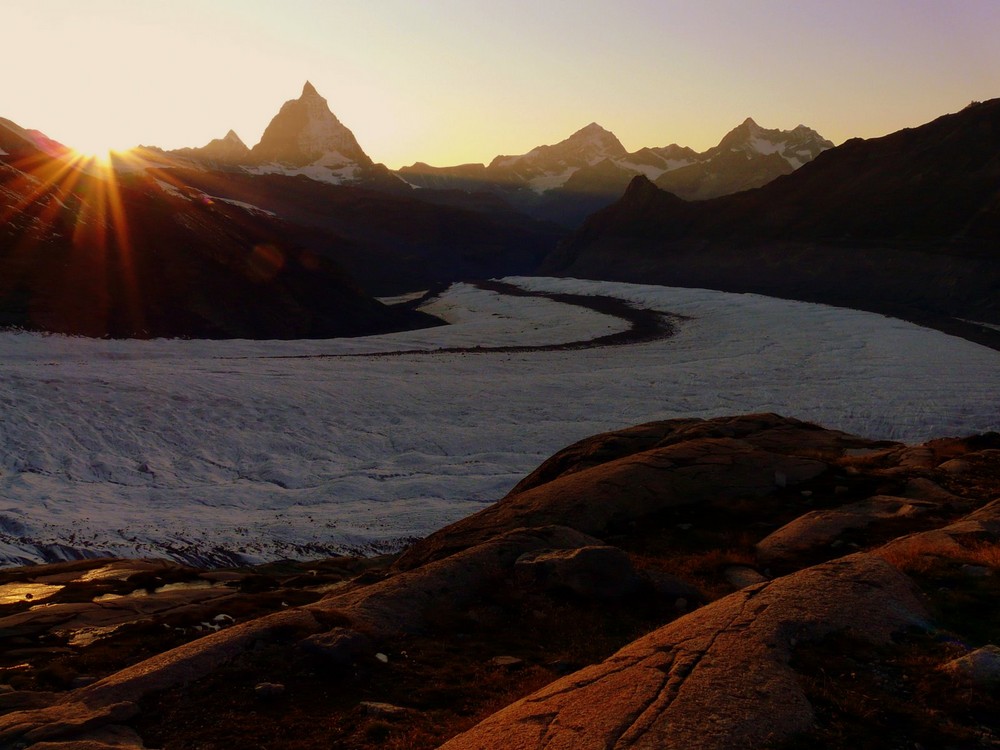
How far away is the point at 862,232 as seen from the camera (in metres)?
107

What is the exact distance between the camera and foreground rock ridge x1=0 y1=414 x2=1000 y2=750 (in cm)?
672

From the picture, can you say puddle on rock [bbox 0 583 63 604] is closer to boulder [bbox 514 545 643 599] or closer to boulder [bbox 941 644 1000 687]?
boulder [bbox 514 545 643 599]

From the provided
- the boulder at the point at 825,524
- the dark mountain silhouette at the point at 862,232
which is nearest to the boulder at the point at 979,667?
the boulder at the point at 825,524

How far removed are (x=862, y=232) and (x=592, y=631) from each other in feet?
367

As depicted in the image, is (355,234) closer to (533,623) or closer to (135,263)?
(135,263)

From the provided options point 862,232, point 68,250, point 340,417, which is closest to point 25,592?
point 340,417

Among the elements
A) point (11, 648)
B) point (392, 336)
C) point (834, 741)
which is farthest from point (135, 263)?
point (834, 741)

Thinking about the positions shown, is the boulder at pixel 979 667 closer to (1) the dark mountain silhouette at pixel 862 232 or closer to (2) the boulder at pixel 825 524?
(2) the boulder at pixel 825 524

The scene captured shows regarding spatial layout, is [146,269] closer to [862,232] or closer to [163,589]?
[163,589]

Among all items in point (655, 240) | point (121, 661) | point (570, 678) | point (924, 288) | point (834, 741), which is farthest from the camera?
point (655, 240)

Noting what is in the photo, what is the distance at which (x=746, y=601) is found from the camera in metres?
8.65

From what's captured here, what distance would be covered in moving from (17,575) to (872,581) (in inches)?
696

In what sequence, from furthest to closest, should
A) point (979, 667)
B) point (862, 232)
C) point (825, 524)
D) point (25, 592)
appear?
point (862, 232) < point (25, 592) < point (825, 524) < point (979, 667)

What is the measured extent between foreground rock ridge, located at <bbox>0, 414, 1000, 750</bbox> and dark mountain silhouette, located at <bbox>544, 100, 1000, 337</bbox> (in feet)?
245
